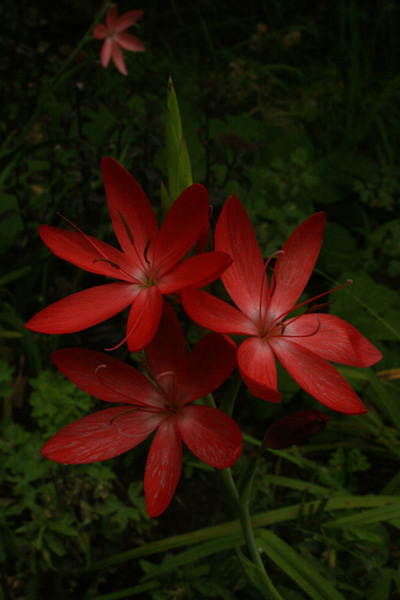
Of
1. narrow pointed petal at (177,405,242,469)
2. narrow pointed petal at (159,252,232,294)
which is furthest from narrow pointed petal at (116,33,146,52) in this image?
narrow pointed petal at (177,405,242,469)

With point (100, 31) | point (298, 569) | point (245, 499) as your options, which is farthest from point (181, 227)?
point (100, 31)

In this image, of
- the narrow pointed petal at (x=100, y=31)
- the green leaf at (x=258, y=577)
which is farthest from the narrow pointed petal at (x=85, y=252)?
the narrow pointed petal at (x=100, y=31)

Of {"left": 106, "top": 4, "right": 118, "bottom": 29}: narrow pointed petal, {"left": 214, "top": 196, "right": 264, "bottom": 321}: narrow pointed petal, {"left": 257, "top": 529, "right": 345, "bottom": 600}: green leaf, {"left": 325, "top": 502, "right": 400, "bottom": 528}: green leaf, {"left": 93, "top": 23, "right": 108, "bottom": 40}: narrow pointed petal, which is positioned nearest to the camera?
{"left": 214, "top": 196, "right": 264, "bottom": 321}: narrow pointed petal

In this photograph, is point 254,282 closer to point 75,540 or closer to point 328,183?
point 75,540

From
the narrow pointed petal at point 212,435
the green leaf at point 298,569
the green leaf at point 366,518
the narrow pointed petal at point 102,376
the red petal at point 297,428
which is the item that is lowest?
the green leaf at point 366,518

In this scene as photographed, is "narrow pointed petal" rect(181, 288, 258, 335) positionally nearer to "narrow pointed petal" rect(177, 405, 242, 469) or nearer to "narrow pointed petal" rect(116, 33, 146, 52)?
"narrow pointed petal" rect(177, 405, 242, 469)

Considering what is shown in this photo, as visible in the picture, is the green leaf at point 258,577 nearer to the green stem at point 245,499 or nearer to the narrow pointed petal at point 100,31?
the green stem at point 245,499
